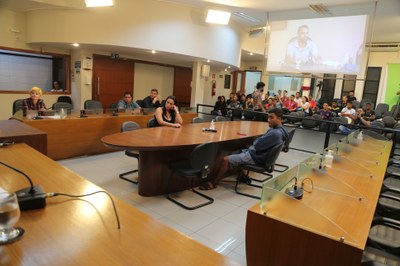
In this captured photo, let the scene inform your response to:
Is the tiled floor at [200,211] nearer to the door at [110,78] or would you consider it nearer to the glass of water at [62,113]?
the glass of water at [62,113]

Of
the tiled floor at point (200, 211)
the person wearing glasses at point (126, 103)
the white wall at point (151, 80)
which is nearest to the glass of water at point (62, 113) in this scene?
the tiled floor at point (200, 211)

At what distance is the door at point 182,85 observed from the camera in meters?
10.6

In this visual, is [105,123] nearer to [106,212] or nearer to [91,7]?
[91,7]

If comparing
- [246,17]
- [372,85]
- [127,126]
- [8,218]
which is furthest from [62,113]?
[372,85]

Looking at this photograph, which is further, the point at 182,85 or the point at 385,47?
the point at 182,85

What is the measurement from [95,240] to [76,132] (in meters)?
4.34

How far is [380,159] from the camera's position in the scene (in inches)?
140

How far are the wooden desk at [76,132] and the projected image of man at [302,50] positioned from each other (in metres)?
4.39

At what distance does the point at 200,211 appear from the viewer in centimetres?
336

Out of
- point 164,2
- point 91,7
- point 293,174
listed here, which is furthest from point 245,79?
point 293,174

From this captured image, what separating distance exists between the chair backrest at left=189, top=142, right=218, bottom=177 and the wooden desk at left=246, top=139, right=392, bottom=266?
1254 mm

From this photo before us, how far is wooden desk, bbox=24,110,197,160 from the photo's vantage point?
463 centimetres

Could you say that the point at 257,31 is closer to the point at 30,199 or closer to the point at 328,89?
the point at 328,89

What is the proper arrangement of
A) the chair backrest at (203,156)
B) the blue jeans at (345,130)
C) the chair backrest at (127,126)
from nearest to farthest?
1. the chair backrest at (203,156)
2. the chair backrest at (127,126)
3. the blue jeans at (345,130)
